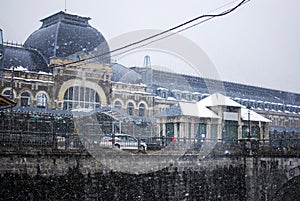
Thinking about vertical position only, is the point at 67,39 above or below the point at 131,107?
above

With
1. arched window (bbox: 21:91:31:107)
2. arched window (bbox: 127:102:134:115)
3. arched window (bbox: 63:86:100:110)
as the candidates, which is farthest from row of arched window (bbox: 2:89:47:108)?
arched window (bbox: 127:102:134:115)

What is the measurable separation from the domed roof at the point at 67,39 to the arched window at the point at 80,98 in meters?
3.01

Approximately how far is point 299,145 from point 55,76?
21306mm

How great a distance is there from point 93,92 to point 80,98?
5.14 ft

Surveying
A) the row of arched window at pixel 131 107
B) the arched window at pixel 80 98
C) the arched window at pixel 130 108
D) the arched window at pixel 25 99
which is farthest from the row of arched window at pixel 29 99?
the arched window at pixel 130 108

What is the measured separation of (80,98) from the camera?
38.2 meters

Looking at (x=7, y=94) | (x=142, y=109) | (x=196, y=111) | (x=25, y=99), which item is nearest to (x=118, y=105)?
(x=142, y=109)

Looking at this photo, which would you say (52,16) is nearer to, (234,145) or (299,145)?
(234,145)

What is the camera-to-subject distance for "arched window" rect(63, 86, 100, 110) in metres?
37.5

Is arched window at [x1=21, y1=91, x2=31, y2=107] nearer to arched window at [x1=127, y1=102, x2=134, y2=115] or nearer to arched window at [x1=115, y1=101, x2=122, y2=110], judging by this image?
arched window at [x1=115, y1=101, x2=122, y2=110]

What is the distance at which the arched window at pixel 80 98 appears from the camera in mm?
37500

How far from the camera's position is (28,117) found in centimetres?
3006

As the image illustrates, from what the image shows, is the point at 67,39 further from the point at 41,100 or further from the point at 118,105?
the point at 118,105

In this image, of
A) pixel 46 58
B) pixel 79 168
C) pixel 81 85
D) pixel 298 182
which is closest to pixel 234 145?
pixel 298 182
